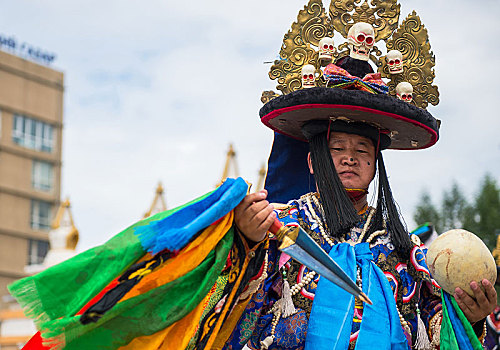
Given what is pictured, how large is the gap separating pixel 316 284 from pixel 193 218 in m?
0.93

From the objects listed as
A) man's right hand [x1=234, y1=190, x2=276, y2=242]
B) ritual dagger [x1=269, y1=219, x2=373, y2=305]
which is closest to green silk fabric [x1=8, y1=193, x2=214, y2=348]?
man's right hand [x1=234, y1=190, x2=276, y2=242]

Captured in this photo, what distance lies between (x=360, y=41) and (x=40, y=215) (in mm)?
47298

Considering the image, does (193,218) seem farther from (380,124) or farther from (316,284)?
(380,124)

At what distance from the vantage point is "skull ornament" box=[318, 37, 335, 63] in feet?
14.6

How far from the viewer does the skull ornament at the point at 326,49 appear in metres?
4.46

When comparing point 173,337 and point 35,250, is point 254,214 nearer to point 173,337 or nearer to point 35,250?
point 173,337

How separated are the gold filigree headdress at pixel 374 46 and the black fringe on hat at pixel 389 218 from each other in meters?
0.52

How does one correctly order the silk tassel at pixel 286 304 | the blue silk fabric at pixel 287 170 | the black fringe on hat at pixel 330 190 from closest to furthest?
the silk tassel at pixel 286 304
the black fringe on hat at pixel 330 190
the blue silk fabric at pixel 287 170

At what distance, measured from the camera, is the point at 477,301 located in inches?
151

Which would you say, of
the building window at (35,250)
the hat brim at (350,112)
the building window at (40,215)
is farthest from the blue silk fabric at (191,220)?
the building window at (40,215)

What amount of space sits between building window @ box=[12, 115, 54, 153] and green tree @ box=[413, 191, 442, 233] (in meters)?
33.9

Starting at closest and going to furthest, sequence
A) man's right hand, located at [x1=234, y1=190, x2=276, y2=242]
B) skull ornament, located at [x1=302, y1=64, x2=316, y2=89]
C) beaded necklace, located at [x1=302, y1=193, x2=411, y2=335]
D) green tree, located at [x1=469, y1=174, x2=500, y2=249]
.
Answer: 1. man's right hand, located at [x1=234, y1=190, x2=276, y2=242]
2. beaded necklace, located at [x1=302, y1=193, x2=411, y2=335]
3. skull ornament, located at [x1=302, y1=64, x2=316, y2=89]
4. green tree, located at [x1=469, y1=174, x2=500, y2=249]

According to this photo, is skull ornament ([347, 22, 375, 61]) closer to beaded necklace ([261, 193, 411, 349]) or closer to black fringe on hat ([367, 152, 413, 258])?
black fringe on hat ([367, 152, 413, 258])

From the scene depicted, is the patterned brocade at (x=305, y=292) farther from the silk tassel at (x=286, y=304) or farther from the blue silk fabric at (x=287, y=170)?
the blue silk fabric at (x=287, y=170)
